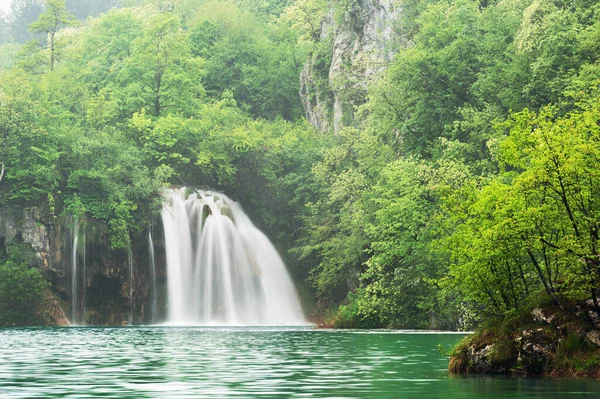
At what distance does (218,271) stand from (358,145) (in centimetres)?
1366

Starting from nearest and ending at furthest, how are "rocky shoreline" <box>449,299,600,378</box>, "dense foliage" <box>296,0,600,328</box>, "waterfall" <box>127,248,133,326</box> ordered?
"rocky shoreline" <box>449,299,600,378</box> → "dense foliage" <box>296,0,600,328</box> → "waterfall" <box>127,248,133,326</box>

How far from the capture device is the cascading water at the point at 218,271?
215 ft

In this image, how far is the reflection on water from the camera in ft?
58.4

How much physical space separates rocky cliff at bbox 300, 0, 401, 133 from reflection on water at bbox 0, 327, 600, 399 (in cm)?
3650

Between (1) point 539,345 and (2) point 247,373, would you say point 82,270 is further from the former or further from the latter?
(1) point 539,345

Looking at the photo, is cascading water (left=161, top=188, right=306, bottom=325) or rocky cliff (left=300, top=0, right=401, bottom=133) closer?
cascading water (left=161, top=188, right=306, bottom=325)

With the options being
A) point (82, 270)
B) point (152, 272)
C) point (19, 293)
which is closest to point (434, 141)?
point (152, 272)

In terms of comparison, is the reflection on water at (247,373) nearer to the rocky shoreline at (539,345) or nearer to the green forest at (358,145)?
the rocky shoreline at (539,345)

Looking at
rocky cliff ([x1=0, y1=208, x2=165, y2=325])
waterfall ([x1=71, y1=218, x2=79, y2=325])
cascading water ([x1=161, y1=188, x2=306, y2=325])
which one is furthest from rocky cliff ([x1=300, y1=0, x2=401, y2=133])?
waterfall ([x1=71, y1=218, x2=79, y2=325])

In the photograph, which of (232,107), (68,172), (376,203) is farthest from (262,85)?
(376,203)

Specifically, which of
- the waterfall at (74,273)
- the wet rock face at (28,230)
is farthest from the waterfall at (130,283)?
the wet rock face at (28,230)

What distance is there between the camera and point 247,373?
22.2m

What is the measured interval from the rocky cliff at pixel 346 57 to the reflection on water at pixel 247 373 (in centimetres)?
3650

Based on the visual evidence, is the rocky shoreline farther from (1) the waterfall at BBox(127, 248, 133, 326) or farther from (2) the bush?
(1) the waterfall at BBox(127, 248, 133, 326)
